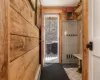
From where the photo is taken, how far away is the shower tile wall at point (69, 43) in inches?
246

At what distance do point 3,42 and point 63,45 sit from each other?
18.4 feet

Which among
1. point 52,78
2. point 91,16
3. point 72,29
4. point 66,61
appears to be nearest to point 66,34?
point 72,29

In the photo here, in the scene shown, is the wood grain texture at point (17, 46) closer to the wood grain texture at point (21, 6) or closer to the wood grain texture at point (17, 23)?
the wood grain texture at point (17, 23)

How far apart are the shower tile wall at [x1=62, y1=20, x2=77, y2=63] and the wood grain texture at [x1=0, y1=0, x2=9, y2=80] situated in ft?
18.3

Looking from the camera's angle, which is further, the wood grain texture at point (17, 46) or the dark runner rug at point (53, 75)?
the dark runner rug at point (53, 75)

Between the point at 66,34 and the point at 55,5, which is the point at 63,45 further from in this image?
the point at 55,5

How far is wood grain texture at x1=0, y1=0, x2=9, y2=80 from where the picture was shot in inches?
28.9

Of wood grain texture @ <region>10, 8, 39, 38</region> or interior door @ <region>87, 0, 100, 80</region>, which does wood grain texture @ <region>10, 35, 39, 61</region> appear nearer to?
wood grain texture @ <region>10, 8, 39, 38</region>

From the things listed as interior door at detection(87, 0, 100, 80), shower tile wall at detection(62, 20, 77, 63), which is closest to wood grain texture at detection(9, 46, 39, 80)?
interior door at detection(87, 0, 100, 80)

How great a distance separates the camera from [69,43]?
6.27m

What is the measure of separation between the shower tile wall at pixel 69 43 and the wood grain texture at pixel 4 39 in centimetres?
557

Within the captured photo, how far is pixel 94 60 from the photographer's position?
1.36 m

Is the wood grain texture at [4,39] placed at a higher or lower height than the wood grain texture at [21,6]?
lower

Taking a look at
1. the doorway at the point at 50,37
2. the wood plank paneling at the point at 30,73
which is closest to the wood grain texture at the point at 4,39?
the wood plank paneling at the point at 30,73
